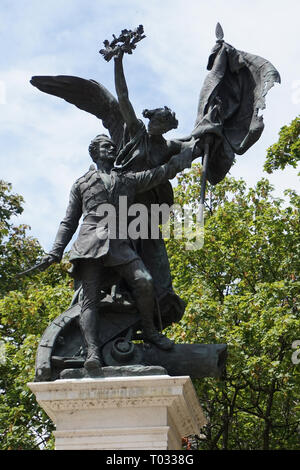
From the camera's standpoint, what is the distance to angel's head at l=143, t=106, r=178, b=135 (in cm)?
881

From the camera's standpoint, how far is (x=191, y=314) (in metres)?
16.5

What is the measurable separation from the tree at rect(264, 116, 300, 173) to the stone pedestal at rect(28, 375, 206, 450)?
1328 cm

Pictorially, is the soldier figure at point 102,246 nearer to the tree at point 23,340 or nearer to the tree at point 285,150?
the tree at point 23,340

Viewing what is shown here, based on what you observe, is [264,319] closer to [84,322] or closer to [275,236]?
[275,236]

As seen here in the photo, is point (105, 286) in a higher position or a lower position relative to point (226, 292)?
lower

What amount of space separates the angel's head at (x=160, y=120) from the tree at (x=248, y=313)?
792cm

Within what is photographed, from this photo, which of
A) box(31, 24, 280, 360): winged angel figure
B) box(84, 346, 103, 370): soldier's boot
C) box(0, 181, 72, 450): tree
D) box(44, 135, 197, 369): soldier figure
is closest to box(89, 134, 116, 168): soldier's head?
box(44, 135, 197, 369): soldier figure

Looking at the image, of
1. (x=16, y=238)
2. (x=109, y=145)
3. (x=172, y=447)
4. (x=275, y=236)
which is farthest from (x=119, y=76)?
(x=16, y=238)

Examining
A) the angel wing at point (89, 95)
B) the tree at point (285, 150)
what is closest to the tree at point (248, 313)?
the tree at point (285, 150)

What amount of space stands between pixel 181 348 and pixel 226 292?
11573 mm

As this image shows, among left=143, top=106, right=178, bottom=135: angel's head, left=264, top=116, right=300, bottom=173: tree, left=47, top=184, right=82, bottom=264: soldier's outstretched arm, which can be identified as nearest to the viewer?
left=47, top=184, right=82, bottom=264: soldier's outstretched arm

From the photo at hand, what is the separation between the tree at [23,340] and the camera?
53.7 ft

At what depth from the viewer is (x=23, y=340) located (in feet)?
61.3

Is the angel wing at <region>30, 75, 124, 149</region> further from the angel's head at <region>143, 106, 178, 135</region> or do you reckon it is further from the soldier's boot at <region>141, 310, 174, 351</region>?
the soldier's boot at <region>141, 310, 174, 351</region>
